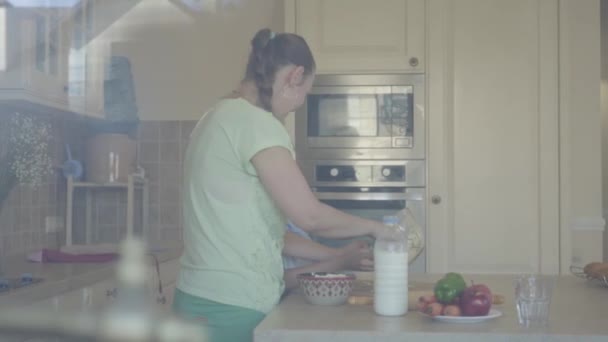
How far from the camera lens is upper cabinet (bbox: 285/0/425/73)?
272 cm

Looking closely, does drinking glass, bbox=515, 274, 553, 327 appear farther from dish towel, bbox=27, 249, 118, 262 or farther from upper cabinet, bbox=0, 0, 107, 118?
dish towel, bbox=27, 249, 118, 262

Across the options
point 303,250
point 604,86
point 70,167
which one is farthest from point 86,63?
point 604,86

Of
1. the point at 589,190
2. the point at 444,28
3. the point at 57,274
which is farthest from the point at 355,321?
the point at 589,190

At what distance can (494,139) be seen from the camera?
270cm

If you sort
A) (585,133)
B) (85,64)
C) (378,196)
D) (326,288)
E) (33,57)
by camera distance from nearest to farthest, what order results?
1. (326,288)
2. (33,57)
3. (85,64)
4. (378,196)
5. (585,133)

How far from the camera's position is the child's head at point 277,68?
1257mm

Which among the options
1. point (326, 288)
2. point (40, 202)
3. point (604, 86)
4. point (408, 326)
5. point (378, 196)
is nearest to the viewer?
point (408, 326)

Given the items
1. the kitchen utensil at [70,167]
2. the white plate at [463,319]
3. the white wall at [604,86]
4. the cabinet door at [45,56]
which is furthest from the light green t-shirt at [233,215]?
the white wall at [604,86]

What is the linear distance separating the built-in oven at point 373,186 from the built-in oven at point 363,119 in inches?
1.3

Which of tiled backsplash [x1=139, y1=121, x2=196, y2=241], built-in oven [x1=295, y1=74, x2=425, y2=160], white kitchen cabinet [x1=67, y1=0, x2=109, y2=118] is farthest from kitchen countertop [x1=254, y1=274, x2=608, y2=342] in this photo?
tiled backsplash [x1=139, y1=121, x2=196, y2=241]

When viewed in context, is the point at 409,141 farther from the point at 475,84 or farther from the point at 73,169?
the point at 73,169

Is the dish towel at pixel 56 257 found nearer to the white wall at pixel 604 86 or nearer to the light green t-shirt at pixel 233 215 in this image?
the light green t-shirt at pixel 233 215

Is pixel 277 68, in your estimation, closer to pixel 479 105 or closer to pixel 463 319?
pixel 463 319

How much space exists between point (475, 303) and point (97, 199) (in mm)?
1918
